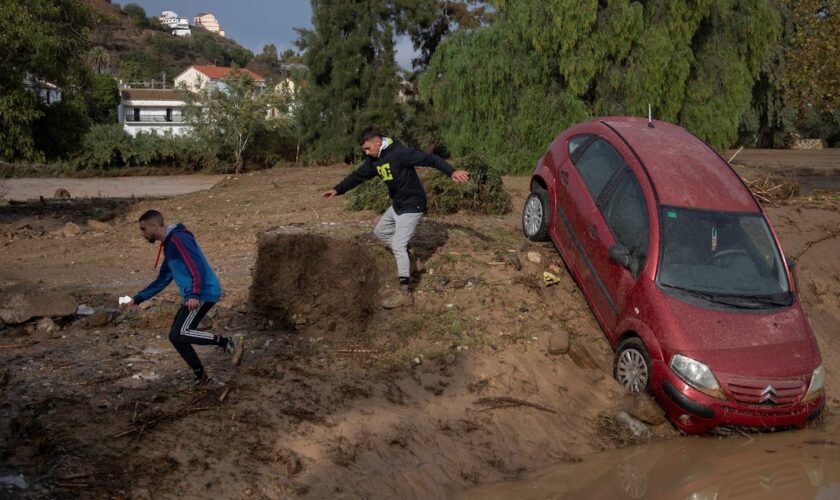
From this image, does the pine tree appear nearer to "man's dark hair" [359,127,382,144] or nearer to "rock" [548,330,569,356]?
"man's dark hair" [359,127,382,144]

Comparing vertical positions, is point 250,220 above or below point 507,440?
above

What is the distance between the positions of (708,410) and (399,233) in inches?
135

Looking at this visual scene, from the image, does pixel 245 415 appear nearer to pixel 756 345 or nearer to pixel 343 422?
pixel 343 422

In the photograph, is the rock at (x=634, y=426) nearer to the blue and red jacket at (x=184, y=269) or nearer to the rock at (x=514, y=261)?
the rock at (x=514, y=261)

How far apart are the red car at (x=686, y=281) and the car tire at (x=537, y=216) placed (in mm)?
508

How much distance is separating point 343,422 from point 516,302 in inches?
122

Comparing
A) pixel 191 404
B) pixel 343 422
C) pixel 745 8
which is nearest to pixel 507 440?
pixel 343 422

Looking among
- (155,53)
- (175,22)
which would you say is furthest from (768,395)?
(175,22)

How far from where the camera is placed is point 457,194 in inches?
485

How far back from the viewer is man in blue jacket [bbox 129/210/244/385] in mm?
5988

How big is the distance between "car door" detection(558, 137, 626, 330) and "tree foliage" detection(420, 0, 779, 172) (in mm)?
10167

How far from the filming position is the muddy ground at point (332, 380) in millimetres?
5223

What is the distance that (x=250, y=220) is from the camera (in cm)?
1370

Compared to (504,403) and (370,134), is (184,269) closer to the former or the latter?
(370,134)
